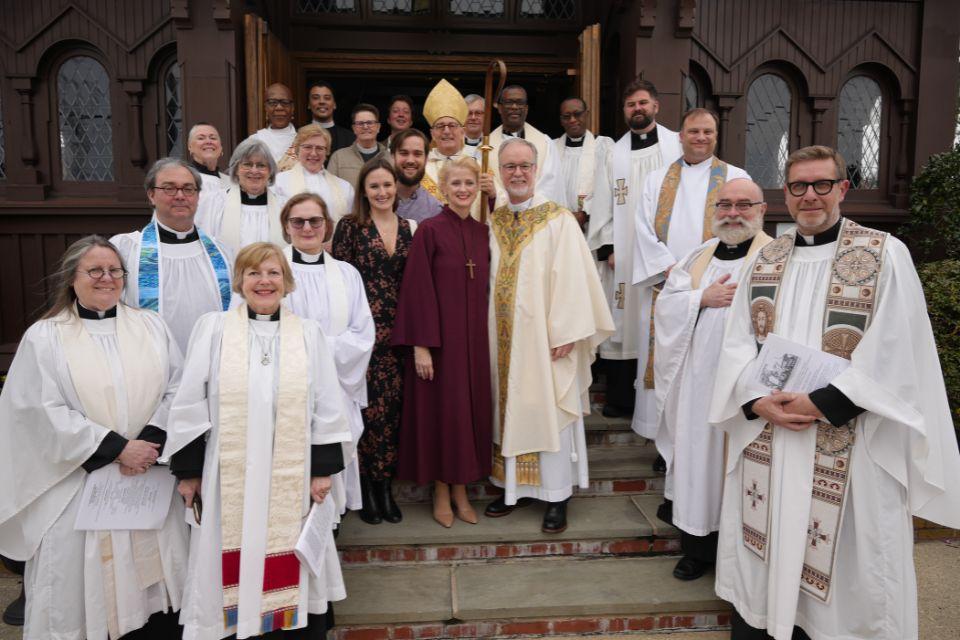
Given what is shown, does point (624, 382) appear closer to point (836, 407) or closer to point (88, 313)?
point (836, 407)

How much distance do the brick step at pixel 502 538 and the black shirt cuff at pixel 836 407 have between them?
62.2 inches

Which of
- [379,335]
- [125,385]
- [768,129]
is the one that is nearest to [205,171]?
[379,335]

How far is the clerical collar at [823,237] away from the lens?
2.86 m

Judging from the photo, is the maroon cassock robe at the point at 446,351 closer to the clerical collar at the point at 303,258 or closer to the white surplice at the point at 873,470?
the clerical collar at the point at 303,258

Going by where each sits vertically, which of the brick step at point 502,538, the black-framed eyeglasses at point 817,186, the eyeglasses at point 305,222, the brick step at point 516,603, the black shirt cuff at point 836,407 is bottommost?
the brick step at point 516,603

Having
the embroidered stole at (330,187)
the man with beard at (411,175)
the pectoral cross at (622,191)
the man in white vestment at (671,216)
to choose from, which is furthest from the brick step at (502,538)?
the pectoral cross at (622,191)

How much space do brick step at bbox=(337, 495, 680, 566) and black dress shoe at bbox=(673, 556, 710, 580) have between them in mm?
267

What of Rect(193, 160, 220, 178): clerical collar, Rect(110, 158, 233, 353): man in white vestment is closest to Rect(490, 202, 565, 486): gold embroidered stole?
Rect(110, 158, 233, 353): man in white vestment

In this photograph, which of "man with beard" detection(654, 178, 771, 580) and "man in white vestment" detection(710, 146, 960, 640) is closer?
"man in white vestment" detection(710, 146, 960, 640)

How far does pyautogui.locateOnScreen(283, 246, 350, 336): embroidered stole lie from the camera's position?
11.2 ft

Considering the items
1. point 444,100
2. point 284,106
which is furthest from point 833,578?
point 284,106

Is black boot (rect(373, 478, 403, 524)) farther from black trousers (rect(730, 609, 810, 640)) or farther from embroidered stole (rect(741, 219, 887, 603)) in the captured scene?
embroidered stole (rect(741, 219, 887, 603))

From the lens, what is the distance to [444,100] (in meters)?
4.88

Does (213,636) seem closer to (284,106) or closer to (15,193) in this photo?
(284,106)
